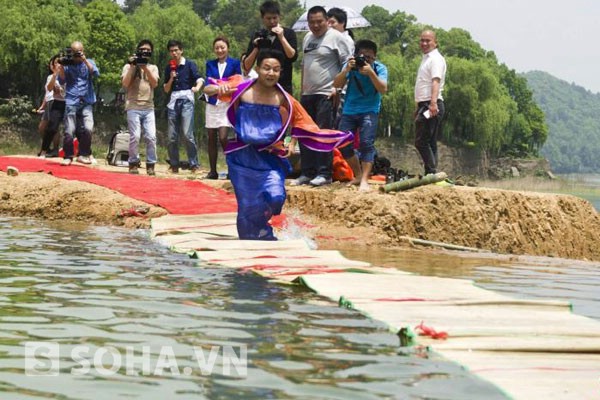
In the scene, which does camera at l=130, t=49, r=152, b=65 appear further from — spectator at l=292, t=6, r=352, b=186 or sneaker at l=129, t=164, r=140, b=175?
spectator at l=292, t=6, r=352, b=186

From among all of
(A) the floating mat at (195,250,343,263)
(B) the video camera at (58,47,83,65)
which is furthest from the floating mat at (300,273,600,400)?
(B) the video camera at (58,47,83,65)

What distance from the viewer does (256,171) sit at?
9.66 m

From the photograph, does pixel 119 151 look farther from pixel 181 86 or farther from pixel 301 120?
pixel 301 120

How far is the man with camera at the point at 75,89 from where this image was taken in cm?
1547

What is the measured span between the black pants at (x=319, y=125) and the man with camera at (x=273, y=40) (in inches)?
16.9

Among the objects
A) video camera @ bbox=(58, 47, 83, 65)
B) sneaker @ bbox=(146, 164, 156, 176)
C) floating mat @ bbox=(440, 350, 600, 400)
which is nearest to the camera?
floating mat @ bbox=(440, 350, 600, 400)

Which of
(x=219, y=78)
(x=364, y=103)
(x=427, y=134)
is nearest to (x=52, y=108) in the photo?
(x=219, y=78)

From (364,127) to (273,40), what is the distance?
1646 millimetres

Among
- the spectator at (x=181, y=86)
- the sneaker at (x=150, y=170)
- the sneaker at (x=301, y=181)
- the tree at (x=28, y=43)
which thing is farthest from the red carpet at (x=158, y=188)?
the tree at (x=28, y=43)

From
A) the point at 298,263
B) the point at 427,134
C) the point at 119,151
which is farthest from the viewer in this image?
the point at 119,151

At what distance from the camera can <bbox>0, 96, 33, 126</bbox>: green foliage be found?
45.1 m

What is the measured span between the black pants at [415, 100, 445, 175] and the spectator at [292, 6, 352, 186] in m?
1.07

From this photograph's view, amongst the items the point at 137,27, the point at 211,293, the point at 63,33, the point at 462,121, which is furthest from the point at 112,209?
the point at 462,121

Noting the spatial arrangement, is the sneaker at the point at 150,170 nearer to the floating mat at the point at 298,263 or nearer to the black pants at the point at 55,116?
the black pants at the point at 55,116
